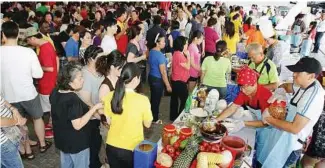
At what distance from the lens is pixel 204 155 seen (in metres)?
1.93

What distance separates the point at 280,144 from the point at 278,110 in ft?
0.87

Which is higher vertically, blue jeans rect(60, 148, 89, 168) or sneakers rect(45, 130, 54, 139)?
blue jeans rect(60, 148, 89, 168)

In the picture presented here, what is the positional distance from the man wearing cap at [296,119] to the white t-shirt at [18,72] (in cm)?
220

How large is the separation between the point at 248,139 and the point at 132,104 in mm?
1136

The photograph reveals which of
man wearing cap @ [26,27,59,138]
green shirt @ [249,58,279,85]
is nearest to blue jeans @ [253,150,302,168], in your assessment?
green shirt @ [249,58,279,85]

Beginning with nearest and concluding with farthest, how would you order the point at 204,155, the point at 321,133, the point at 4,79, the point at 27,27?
the point at 204,155 < the point at 321,133 < the point at 4,79 < the point at 27,27

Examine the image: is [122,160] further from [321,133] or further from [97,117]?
[321,133]

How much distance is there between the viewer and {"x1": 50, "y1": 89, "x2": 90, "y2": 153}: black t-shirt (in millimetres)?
2074

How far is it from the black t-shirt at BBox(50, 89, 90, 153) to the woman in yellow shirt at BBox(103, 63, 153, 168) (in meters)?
0.21

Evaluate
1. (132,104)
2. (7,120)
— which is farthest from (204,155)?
(7,120)

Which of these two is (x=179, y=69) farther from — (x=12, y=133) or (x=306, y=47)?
(x=306, y=47)

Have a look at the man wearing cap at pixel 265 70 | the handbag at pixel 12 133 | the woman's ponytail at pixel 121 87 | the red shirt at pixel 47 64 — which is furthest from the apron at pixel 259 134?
the red shirt at pixel 47 64

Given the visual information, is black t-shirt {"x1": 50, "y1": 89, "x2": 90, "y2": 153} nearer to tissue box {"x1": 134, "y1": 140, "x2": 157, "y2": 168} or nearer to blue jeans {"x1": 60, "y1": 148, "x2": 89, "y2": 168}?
blue jeans {"x1": 60, "y1": 148, "x2": 89, "y2": 168}

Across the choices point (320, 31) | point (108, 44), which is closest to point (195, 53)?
point (108, 44)
